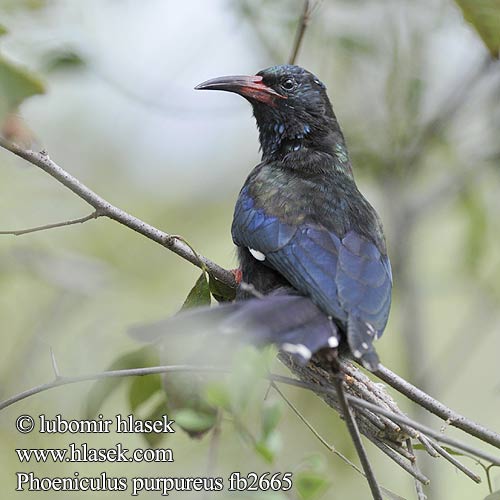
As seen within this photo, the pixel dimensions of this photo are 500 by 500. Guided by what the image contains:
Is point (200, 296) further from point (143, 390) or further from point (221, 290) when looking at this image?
point (221, 290)

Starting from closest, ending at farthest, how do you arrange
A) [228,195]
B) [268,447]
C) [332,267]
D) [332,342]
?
1. [268,447]
2. [332,342]
3. [332,267]
4. [228,195]

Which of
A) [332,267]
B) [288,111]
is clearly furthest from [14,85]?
[288,111]

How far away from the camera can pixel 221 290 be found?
295 cm

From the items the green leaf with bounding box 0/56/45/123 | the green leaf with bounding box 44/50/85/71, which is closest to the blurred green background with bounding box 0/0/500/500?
the green leaf with bounding box 44/50/85/71

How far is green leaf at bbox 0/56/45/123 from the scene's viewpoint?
1.64m

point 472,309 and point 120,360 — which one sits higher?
point 472,309

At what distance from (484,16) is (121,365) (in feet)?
4.00

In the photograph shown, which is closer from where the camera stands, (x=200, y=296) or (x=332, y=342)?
(x=332, y=342)

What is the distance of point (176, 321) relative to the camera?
182 cm

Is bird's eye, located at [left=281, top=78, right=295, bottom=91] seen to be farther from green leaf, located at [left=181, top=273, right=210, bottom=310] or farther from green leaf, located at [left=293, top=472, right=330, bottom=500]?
green leaf, located at [left=293, top=472, right=330, bottom=500]

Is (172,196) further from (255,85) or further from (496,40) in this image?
(496,40)

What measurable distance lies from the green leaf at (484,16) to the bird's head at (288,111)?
4.89 ft

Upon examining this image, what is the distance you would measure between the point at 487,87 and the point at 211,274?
281 cm

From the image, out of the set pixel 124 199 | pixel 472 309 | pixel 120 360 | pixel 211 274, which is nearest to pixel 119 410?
pixel 124 199
